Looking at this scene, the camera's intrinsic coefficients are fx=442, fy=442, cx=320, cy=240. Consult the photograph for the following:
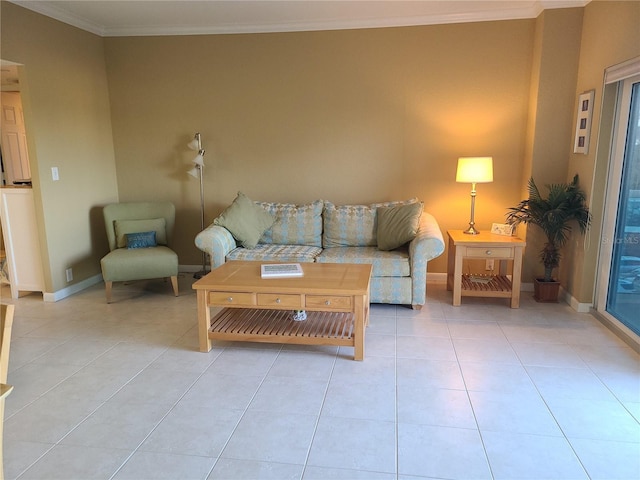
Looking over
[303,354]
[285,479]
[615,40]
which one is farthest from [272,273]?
[615,40]

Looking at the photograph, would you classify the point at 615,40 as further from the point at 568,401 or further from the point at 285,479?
the point at 285,479

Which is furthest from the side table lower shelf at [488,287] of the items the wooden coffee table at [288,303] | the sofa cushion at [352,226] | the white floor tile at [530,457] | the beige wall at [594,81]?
the white floor tile at [530,457]

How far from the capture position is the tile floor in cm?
189

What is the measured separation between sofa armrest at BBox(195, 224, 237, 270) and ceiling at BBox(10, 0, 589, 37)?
77.5 inches

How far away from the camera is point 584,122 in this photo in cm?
360

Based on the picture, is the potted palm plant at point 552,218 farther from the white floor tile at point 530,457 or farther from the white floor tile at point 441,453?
the white floor tile at point 441,453

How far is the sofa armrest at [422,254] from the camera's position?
3.57m

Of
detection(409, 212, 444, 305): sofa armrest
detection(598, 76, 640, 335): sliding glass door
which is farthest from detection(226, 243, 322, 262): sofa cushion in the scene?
detection(598, 76, 640, 335): sliding glass door

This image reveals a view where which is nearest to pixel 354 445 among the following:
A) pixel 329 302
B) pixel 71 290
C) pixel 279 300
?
pixel 329 302

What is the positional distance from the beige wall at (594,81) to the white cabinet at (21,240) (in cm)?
473

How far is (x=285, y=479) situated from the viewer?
71.1 inches

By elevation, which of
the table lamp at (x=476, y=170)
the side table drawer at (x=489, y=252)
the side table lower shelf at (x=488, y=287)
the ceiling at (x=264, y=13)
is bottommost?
the side table lower shelf at (x=488, y=287)

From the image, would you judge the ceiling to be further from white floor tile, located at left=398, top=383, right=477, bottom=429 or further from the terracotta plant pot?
white floor tile, located at left=398, top=383, right=477, bottom=429

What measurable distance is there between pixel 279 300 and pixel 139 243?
6.91 ft
